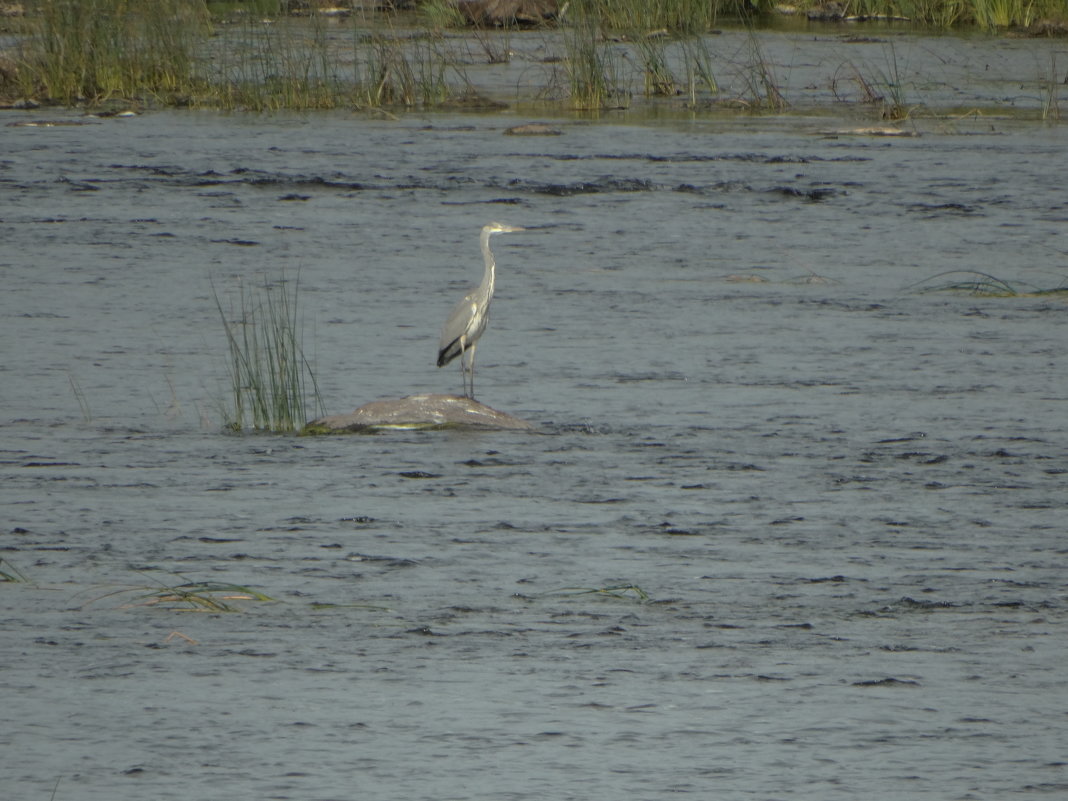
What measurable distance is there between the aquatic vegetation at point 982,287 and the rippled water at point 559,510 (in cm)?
10

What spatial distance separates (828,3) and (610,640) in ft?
79.0

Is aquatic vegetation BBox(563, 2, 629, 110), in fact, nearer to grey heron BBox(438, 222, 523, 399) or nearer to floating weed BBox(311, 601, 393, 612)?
grey heron BBox(438, 222, 523, 399)

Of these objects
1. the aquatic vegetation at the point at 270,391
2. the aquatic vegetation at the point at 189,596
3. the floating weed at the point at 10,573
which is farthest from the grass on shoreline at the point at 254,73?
the aquatic vegetation at the point at 189,596

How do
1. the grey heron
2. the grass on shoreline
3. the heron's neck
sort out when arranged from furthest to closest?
the grass on shoreline → the heron's neck → the grey heron

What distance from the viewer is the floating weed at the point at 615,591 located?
5.54m

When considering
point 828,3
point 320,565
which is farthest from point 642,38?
point 320,565

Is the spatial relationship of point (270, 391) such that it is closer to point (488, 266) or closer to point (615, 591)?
point (488, 266)

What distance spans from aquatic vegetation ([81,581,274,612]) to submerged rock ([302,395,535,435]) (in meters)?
2.11

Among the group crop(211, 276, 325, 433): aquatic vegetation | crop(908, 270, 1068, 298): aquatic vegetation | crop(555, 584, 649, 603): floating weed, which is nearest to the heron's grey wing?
crop(211, 276, 325, 433): aquatic vegetation

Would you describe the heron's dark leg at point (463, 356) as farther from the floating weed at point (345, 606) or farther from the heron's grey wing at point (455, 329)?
the floating weed at point (345, 606)

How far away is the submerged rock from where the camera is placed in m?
7.64

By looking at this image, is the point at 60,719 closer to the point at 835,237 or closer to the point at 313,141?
the point at 835,237

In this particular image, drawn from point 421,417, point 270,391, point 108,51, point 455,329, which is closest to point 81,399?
point 270,391

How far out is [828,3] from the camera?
92.2 ft
